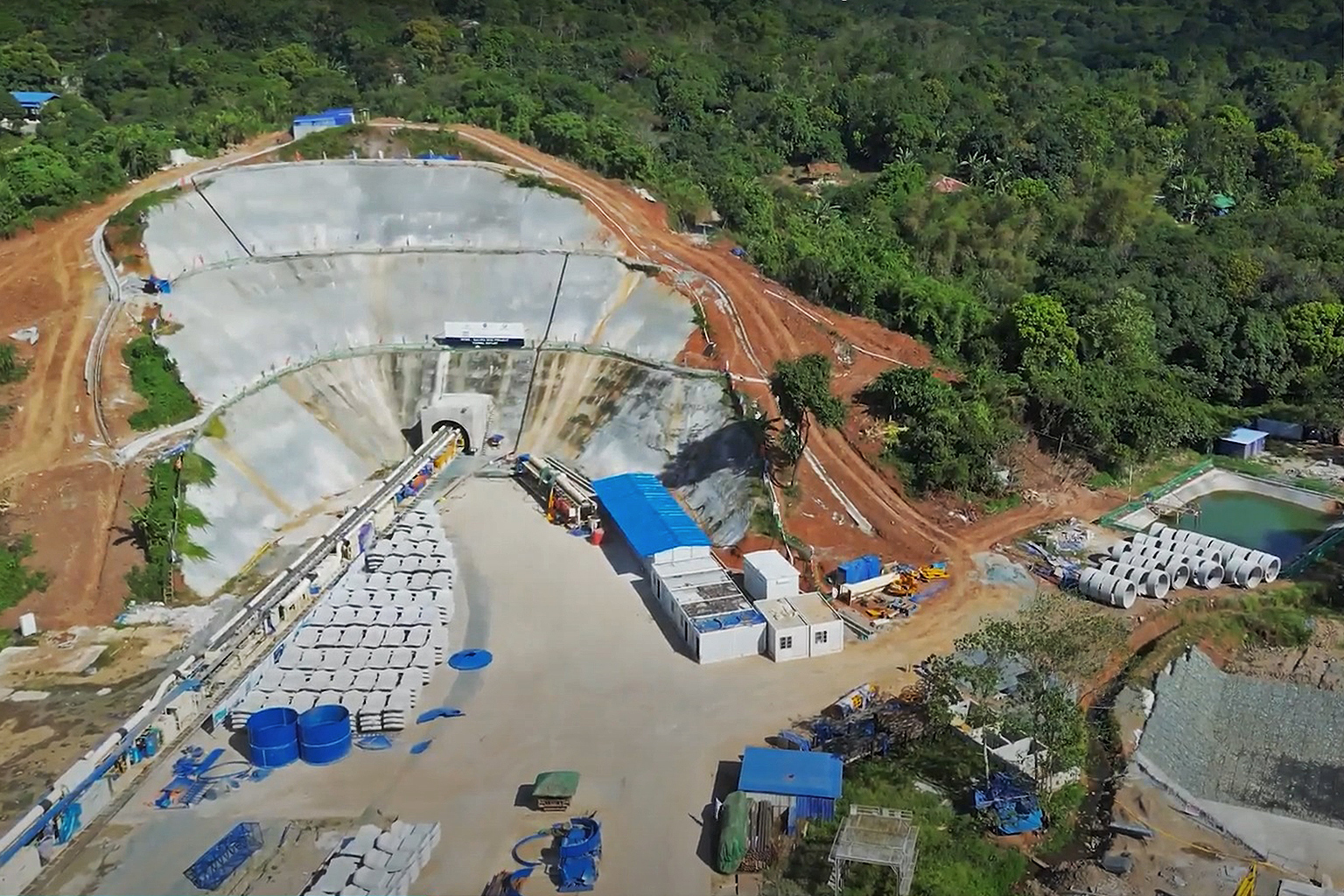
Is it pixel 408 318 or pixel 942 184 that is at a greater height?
pixel 942 184

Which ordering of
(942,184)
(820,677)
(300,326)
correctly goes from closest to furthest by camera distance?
(820,677), (300,326), (942,184)

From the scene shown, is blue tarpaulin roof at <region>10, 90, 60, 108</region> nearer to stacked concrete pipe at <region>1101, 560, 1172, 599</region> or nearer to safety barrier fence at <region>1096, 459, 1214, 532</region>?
safety barrier fence at <region>1096, 459, 1214, 532</region>

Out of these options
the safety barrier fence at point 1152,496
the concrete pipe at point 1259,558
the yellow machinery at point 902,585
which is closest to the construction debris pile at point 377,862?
the yellow machinery at point 902,585

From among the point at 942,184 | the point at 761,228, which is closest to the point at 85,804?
the point at 761,228

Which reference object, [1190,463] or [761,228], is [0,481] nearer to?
[761,228]

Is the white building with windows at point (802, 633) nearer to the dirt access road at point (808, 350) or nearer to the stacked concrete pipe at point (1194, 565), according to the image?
the dirt access road at point (808, 350)

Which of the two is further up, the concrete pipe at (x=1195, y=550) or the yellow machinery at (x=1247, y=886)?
the concrete pipe at (x=1195, y=550)

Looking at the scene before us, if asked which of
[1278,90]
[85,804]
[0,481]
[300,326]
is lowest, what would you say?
[85,804]
